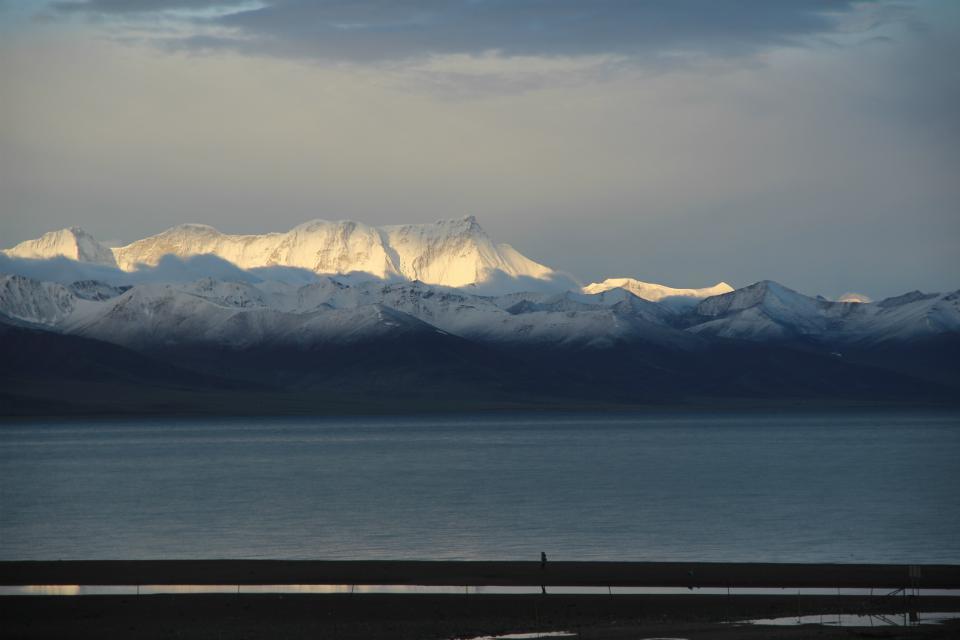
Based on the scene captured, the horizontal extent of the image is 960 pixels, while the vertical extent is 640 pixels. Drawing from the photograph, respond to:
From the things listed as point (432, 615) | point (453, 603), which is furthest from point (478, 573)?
point (432, 615)

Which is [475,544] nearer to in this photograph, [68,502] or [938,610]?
[938,610]

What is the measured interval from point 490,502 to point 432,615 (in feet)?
126

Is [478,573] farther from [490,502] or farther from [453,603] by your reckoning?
[490,502]

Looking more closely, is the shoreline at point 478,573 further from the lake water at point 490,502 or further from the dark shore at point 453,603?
the lake water at point 490,502

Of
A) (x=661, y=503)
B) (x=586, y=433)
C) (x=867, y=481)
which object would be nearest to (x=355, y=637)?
(x=661, y=503)

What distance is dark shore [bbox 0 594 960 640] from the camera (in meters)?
38.2

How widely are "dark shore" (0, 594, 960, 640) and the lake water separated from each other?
1149cm

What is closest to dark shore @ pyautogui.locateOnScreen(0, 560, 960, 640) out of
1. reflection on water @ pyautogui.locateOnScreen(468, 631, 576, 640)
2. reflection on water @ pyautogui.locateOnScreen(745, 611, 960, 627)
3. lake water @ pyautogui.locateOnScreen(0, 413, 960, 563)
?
reflection on water @ pyautogui.locateOnScreen(745, 611, 960, 627)

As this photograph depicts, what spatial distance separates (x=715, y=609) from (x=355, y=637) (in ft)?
34.8

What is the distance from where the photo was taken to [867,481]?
312 ft

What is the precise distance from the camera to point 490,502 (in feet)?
263

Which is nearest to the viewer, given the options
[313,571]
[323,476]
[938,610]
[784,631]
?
[784,631]

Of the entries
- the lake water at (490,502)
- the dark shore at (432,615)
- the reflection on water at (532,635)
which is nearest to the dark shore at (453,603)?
Result: the dark shore at (432,615)

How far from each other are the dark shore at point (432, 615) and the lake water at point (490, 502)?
1149 cm
